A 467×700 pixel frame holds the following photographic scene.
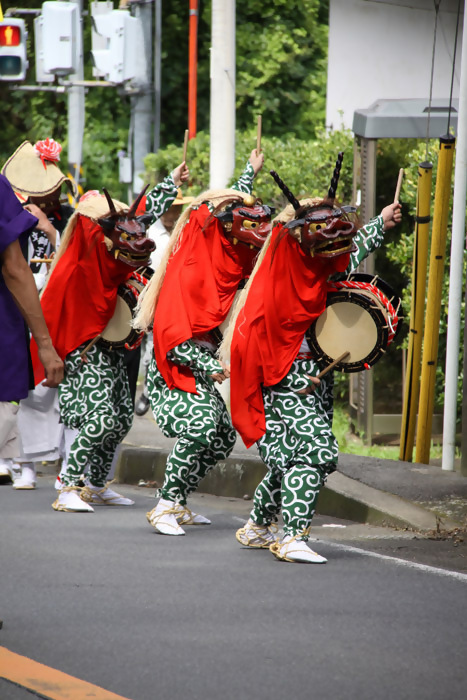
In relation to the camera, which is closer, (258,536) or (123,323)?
(258,536)

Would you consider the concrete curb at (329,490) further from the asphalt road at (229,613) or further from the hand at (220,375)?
the hand at (220,375)

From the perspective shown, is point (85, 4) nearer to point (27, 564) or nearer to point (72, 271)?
point (72, 271)

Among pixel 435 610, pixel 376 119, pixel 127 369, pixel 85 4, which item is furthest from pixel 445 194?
pixel 85 4

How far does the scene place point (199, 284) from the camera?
7570mm

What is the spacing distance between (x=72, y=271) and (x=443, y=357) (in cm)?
379

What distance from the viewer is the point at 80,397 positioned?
27.7ft

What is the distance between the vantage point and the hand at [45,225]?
921 cm

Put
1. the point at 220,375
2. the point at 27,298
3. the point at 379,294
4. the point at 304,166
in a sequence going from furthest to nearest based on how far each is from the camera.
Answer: the point at 304,166 → the point at 220,375 → the point at 379,294 → the point at 27,298

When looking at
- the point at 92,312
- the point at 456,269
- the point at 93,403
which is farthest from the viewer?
the point at 456,269

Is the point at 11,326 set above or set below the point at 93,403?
above

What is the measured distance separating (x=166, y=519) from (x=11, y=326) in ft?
9.26

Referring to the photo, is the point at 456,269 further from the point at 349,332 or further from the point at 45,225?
the point at 45,225

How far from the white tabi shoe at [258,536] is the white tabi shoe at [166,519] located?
0.53 meters

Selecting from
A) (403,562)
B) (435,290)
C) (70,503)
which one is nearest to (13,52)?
(435,290)
